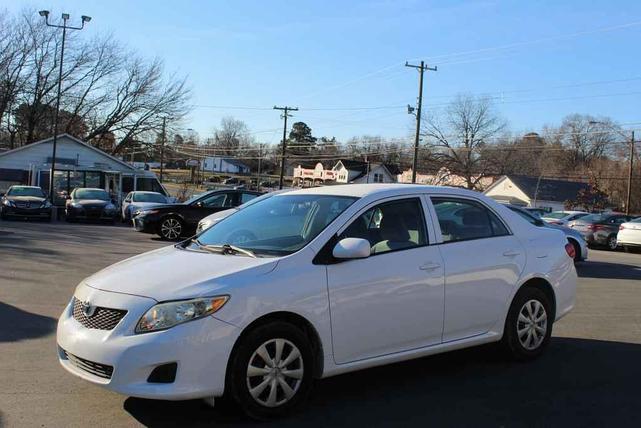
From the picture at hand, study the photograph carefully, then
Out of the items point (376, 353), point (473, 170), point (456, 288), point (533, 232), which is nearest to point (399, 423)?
point (376, 353)

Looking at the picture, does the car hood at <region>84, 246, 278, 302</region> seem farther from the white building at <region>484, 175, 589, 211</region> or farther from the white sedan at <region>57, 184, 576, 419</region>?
the white building at <region>484, 175, 589, 211</region>

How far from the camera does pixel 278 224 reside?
529cm

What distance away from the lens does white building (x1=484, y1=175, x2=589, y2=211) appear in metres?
72.9

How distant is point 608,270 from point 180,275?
46.1 ft

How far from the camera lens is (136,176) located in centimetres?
3438

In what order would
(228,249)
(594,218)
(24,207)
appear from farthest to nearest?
(594,218)
(24,207)
(228,249)

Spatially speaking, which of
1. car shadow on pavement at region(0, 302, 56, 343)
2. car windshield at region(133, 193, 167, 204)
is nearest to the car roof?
car shadow on pavement at region(0, 302, 56, 343)

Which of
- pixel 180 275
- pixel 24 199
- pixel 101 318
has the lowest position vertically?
pixel 24 199

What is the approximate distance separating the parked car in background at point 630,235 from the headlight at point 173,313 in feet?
75.7

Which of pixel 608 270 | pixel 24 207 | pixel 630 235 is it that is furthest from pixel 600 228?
pixel 24 207

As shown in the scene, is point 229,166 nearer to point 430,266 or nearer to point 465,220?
point 465,220

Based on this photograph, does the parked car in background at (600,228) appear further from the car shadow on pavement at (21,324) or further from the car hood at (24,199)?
the car shadow on pavement at (21,324)

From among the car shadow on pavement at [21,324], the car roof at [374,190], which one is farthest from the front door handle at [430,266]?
the car shadow on pavement at [21,324]

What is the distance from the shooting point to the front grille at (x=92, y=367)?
410 centimetres
